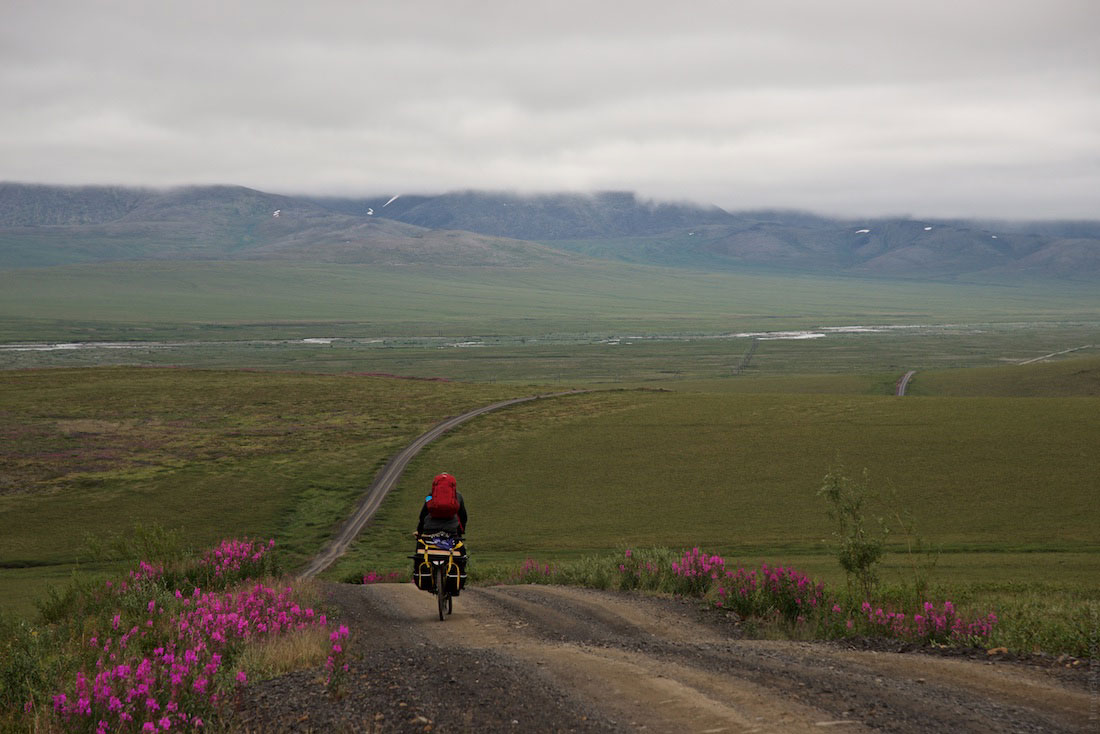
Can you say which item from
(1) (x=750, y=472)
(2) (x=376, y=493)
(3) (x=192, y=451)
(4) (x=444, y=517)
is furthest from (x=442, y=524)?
(3) (x=192, y=451)

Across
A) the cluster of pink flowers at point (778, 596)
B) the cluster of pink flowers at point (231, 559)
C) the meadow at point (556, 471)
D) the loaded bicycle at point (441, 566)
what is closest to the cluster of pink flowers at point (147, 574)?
the cluster of pink flowers at point (231, 559)

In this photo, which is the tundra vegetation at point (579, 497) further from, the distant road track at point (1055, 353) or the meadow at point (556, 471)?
the distant road track at point (1055, 353)

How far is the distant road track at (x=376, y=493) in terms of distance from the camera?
38.0 m

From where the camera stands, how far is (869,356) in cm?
16000

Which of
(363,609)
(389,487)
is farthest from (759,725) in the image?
(389,487)

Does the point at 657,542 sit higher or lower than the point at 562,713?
lower

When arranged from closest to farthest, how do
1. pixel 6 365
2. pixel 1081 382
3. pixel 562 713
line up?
pixel 562 713
pixel 1081 382
pixel 6 365

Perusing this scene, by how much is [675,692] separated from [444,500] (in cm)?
850

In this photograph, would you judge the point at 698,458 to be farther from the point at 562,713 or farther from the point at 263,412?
the point at 562,713

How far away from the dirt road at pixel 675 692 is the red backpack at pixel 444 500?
3940mm

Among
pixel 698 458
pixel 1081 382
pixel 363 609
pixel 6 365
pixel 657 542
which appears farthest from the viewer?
pixel 6 365

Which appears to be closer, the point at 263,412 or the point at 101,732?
the point at 101,732

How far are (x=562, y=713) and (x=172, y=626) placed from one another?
7327 millimetres

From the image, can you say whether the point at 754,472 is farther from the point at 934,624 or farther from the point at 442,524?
the point at 934,624
